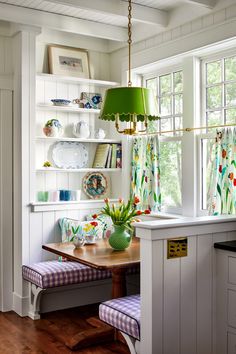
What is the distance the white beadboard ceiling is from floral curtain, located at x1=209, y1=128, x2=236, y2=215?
108cm

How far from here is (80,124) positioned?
4.95 m

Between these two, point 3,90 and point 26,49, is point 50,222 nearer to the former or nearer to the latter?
point 3,90

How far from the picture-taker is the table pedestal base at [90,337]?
3676 millimetres

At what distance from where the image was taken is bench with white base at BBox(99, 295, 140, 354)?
2998mm

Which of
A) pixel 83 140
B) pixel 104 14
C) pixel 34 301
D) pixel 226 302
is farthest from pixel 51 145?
pixel 226 302

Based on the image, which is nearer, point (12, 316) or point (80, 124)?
point (12, 316)

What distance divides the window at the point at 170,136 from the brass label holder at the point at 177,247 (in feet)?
5.49

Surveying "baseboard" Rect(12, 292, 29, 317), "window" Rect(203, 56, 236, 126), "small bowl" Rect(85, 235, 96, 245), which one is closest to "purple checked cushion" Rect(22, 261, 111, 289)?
"baseboard" Rect(12, 292, 29, 317)

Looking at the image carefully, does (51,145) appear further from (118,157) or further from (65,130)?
(118,157)

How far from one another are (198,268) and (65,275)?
5.23 feet

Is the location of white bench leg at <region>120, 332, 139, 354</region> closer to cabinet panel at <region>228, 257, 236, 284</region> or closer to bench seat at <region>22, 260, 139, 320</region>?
cabinet panel at <region>228, 257, 236, 284</region>

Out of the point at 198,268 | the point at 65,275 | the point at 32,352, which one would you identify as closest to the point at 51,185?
the point at 65,275

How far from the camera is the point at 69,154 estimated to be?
197 inches

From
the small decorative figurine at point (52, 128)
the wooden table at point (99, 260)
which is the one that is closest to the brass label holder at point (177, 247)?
the wooden table at point (99, 260)
